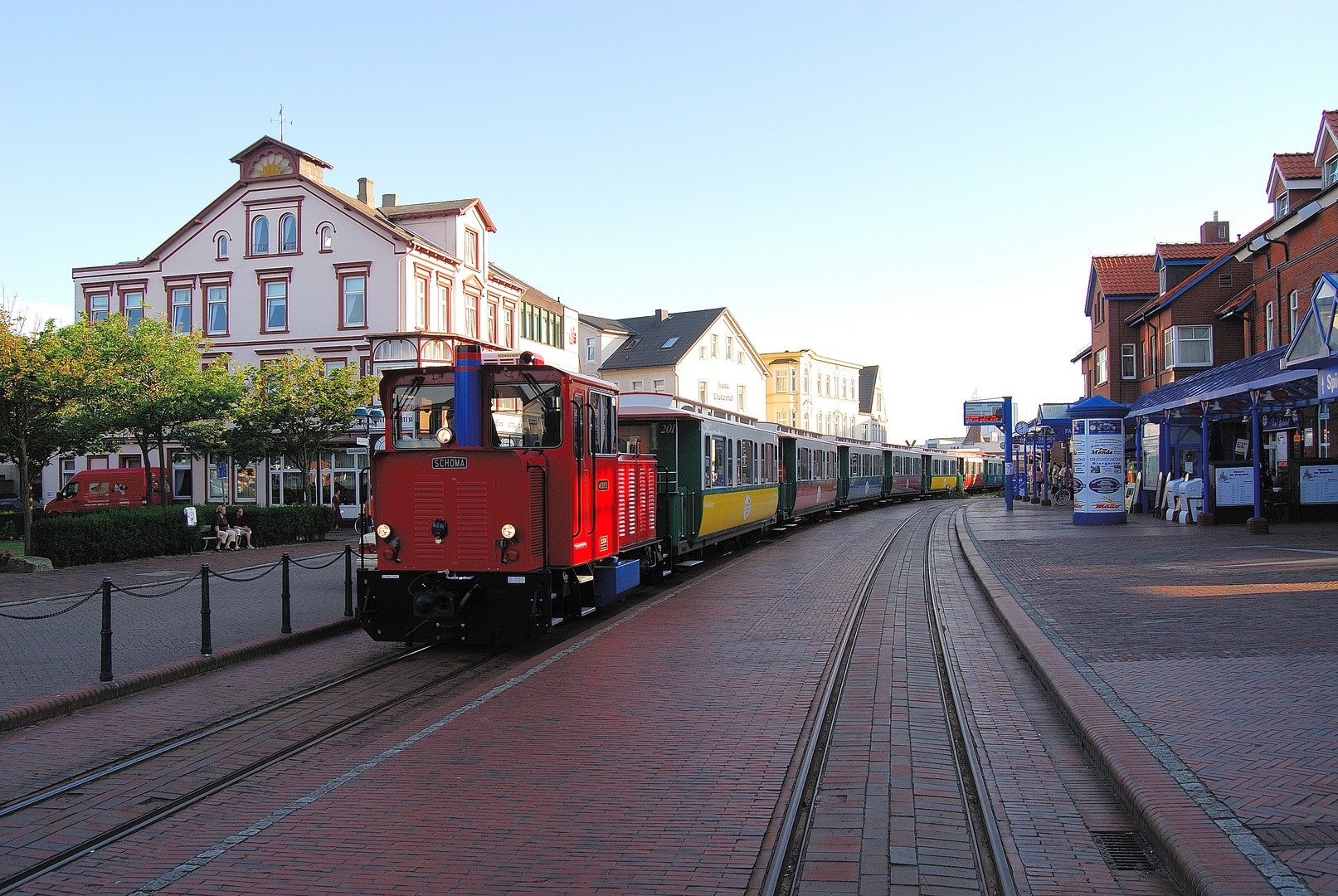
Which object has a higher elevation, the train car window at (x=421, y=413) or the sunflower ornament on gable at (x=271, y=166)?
the sunflower ornament on gable at (x=271, y=166)

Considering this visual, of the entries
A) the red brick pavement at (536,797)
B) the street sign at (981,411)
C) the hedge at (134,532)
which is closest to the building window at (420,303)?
the hedge at (134,532)

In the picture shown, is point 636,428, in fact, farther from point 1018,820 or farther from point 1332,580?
point 1018,820

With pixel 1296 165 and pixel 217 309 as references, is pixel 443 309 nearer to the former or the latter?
pixel 217 309

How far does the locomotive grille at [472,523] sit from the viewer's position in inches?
382

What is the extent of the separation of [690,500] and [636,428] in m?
1.51

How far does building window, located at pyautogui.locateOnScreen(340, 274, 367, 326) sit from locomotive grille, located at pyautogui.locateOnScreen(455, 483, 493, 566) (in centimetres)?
2727

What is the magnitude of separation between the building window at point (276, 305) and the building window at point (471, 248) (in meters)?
6.90

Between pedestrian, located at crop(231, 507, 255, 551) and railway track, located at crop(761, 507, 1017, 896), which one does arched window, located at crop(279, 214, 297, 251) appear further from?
railway track, located at crop(761, 507, 1017, 896)

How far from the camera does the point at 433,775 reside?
19.8 ft

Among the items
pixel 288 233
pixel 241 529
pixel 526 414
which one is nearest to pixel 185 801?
pixel 526 414

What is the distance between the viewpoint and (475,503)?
9.73m

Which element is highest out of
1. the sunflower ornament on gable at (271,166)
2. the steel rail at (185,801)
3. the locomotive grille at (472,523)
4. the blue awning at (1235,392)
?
the sunflower ornament on gable at (271,166)

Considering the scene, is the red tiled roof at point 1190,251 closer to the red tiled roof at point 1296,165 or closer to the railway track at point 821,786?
the red tiled roof at point 1296,165

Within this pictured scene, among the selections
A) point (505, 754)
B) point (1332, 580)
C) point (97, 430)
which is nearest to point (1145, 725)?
point (505, 754)
